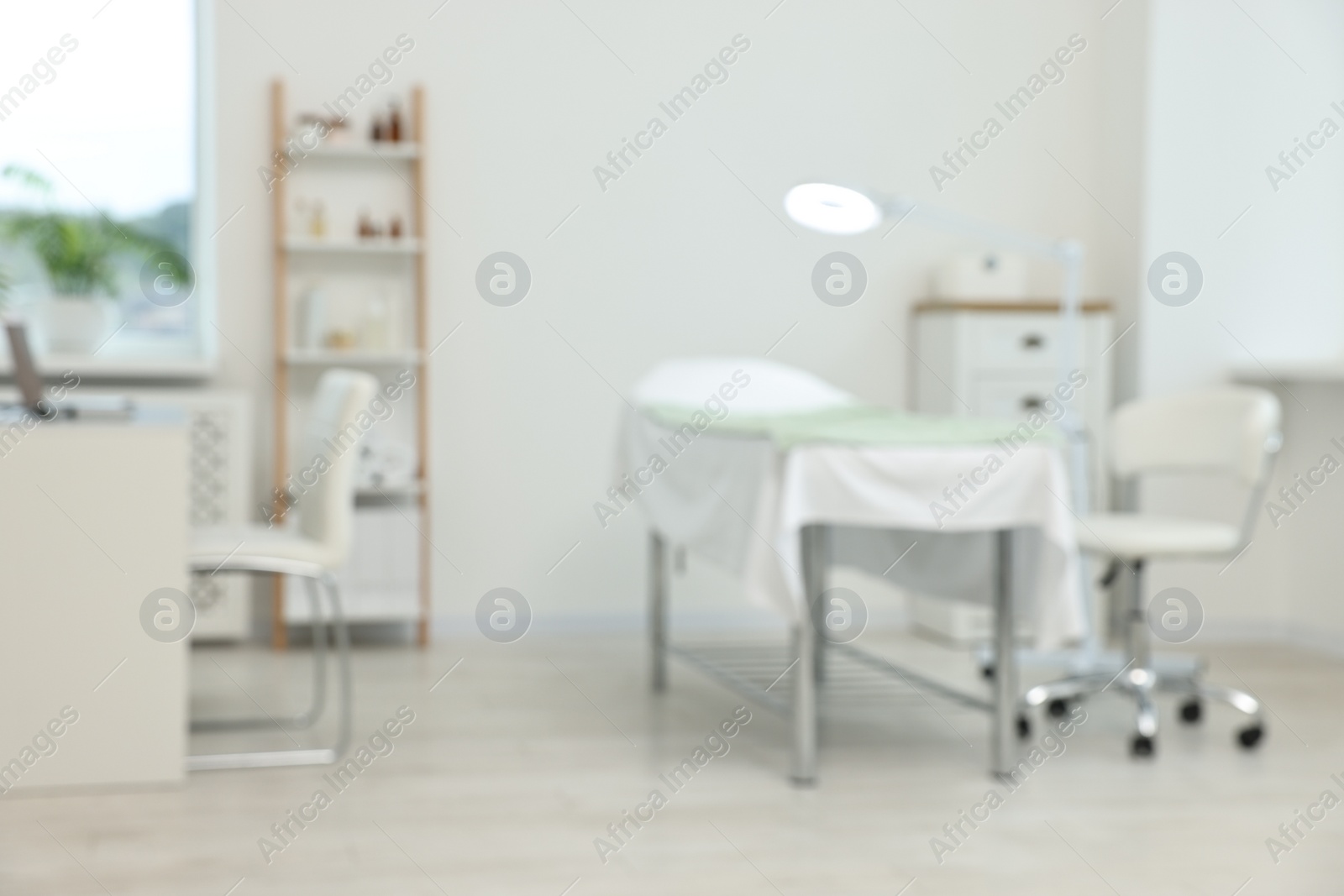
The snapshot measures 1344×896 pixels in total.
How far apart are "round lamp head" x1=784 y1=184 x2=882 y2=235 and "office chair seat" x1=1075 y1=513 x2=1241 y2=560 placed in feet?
2.85

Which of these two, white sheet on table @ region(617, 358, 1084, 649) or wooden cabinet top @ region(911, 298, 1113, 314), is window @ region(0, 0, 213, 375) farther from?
wooden cabinet top @ region(911, 298, 1113, 314)

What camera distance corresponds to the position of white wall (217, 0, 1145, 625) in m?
4.35

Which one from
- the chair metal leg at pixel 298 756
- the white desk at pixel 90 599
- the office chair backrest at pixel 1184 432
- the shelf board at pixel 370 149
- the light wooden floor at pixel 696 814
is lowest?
the light wooden floor at pixel 696 814

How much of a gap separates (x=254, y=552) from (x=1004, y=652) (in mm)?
1553

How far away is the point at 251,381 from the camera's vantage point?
14.2 ft

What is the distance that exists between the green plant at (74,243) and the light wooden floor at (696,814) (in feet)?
4.93

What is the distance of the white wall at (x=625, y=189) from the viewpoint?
171 inches

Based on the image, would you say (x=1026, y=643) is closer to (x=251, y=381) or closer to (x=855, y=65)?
(x=855, y=65)

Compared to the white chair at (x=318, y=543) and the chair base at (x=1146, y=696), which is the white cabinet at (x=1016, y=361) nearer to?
the chair base at (x=1146, y=696)

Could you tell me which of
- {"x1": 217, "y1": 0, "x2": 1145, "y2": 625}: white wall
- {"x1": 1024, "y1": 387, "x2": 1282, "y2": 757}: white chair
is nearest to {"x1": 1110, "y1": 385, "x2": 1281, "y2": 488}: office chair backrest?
{"x1": 1024, "y1": 387, "x2": 1282, "y2": 757}: white chair

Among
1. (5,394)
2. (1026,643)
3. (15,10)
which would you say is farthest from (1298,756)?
(15,10)

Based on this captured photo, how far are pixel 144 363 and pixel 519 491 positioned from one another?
120cm

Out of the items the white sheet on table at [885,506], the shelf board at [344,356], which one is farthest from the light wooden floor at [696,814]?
the shelf board at [344,356]

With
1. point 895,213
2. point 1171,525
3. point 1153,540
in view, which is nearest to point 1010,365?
point 895,213
